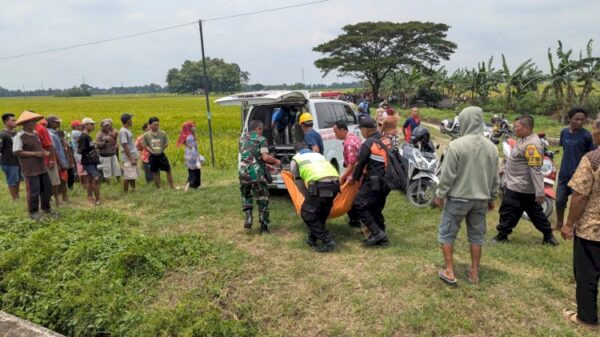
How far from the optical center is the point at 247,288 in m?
3.93

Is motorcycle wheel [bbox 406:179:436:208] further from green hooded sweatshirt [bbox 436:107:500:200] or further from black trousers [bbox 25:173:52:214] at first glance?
black trousers [bbox 25:173:52:214]

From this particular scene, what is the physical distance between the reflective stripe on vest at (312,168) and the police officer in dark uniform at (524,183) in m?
2.12

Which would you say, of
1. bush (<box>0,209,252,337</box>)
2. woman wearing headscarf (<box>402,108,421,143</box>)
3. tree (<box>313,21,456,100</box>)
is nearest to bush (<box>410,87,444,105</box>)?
tree (<box>313,21,456,100</box>)

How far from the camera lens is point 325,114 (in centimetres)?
716

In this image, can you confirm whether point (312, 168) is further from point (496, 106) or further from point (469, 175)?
point (496, 106)

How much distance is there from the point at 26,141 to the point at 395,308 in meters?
5.68

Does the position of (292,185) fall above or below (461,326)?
above

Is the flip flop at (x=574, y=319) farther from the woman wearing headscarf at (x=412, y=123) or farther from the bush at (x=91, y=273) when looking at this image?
the woman wearing headscarf at (x=412, y=123)

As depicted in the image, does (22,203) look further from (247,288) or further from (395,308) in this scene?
(395,308)

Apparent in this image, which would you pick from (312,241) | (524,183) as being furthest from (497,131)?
(312,241)

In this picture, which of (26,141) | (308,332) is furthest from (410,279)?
(26,141)

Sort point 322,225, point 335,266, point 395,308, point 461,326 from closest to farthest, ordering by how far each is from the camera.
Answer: point 461,326
point 395,308
point 335,266
point 322,225

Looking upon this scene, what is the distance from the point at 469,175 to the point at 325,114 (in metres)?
3.82

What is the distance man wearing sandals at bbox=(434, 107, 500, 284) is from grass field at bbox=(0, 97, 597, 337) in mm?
552
